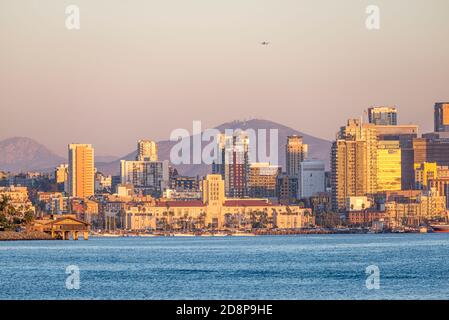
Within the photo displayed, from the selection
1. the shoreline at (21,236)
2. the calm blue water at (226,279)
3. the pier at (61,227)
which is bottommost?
the calm blue water at (226,279)

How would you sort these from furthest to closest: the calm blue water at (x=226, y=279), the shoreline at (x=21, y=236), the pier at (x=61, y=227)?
the pier at (x=61, y=227), the shoreline at (x=21, y=236), the calm blue water at (x=226, y=279)

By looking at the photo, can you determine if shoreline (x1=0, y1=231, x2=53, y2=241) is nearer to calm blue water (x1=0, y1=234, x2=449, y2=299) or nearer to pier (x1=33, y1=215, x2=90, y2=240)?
pier (x1=33, y1=215, x2=90, y2=240)

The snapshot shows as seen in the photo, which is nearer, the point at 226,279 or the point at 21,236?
the point at 226,279

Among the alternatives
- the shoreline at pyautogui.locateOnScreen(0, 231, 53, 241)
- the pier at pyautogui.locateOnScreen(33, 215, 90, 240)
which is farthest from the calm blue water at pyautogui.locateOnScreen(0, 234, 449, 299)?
the pier at pyautogui.locateOnScreen(33, 215, 90, 240)

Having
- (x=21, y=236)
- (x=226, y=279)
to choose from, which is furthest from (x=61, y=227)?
(x=226, y=279)

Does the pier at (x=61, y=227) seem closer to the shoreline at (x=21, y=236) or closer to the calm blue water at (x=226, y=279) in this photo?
the shoreline at (x=21, y=236)

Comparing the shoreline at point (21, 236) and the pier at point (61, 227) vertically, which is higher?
the pier at point (61, 227)

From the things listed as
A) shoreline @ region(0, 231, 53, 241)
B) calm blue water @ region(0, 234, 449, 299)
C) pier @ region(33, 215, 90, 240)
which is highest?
pier @ region(33, 215, 90, 240)

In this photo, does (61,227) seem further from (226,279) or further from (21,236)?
(226,279)

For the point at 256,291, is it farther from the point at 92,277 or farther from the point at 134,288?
the point at 92,277

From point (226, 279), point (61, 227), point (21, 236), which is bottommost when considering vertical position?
point (226, 279)

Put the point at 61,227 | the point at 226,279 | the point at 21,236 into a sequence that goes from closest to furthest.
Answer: the point at 226,279
the point at 21,236
the point at 61,227

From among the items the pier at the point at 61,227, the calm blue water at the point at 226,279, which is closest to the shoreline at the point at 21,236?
the pier at the point at 61,227
